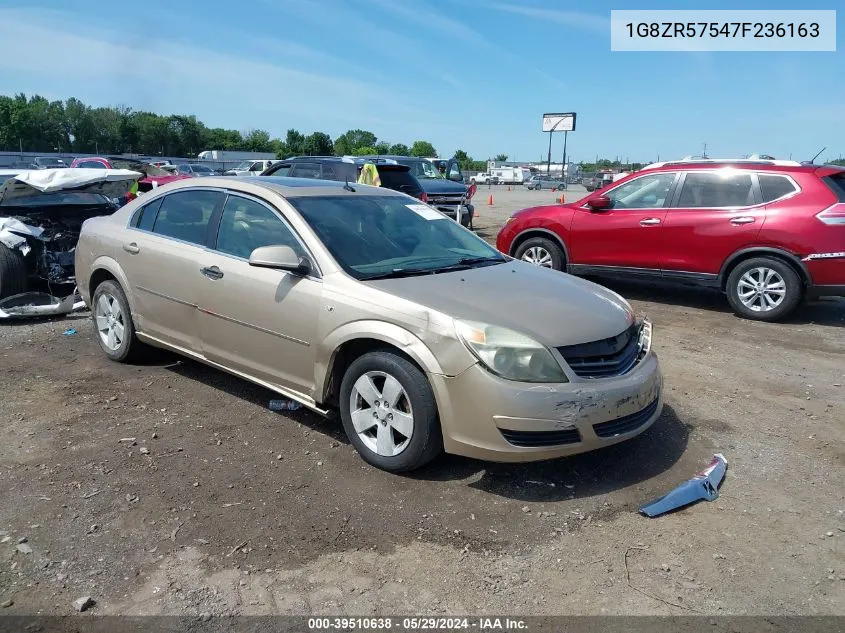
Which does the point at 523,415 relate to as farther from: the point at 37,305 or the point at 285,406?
the point at 37,305

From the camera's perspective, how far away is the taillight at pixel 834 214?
23.2ft

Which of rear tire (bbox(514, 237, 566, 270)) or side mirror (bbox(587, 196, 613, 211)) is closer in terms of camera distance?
side mirror (bbox(587, 196, 613, 211))

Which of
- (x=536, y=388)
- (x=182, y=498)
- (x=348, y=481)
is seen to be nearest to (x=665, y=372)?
(x=536, y=388)

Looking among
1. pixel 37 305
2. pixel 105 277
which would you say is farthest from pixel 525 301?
pixel 37 305

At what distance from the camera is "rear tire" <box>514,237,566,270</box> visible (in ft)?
30.0

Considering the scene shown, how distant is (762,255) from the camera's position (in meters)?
7.61

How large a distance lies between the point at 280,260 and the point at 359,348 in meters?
0.71

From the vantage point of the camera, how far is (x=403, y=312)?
11.8ft

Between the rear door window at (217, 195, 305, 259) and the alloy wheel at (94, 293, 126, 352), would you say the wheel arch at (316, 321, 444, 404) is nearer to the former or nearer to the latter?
the rear door window at (217, 195, 305, 259)

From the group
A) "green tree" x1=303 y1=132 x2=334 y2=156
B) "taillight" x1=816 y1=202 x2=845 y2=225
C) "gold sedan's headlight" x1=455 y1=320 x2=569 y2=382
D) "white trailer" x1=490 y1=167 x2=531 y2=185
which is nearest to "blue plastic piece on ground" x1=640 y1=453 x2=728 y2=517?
"gold sedan's headlight" x1=455 y1=320 x2=569 y2=382

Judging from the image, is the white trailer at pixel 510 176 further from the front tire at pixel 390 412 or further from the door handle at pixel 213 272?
the front tire at pixel 390 412

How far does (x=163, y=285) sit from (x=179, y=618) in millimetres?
2873

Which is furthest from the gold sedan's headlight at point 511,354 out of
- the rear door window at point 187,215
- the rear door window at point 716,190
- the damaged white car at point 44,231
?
the damaged white car at point 44,231

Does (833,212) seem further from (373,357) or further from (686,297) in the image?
(373,357)
